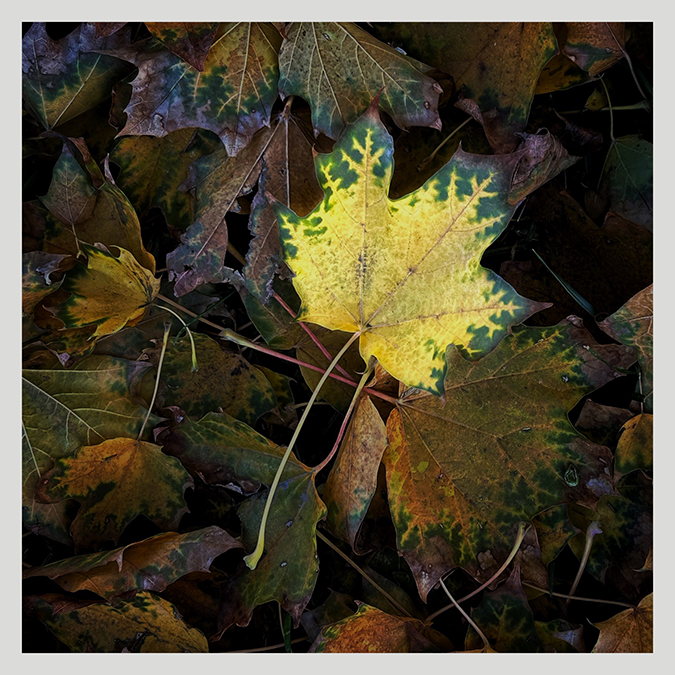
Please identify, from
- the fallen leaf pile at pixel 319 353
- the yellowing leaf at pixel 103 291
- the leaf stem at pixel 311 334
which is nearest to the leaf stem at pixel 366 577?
the fallen leaf pile at pixel 319 353

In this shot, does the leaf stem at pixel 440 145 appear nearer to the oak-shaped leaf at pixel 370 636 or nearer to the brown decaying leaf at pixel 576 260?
the brown decaying leaf at pixel 576 260

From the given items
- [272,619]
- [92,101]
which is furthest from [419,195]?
[272,619]

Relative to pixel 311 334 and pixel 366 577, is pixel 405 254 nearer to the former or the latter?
pixel 311 334

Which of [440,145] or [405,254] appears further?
[440,145]

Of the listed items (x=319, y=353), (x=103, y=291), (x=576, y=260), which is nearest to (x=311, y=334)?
(x=319, y=353)

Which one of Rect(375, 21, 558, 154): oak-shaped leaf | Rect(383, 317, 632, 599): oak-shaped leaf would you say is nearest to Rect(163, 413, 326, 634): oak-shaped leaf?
Rect(383, 317, 632, 599): oak-shaped leaf

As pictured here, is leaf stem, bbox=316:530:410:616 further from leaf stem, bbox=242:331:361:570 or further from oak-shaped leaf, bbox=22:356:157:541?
oak-shaped leaf, bbox=22:356:157:541
